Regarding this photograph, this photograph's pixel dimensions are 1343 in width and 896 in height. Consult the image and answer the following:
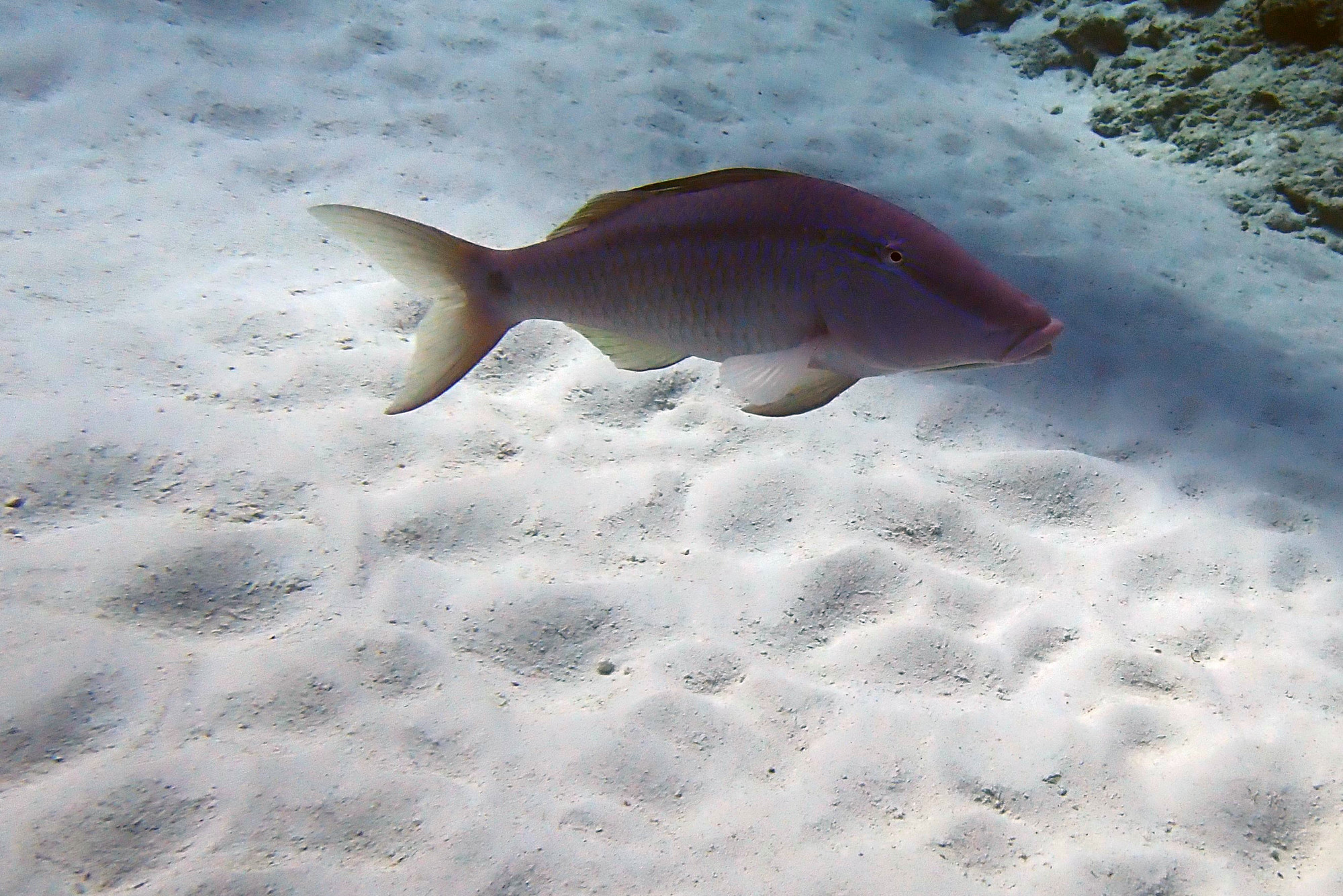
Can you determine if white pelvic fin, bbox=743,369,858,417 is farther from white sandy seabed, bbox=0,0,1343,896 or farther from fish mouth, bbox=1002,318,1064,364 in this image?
white sandy seabed, bbox=0,0,1343,896

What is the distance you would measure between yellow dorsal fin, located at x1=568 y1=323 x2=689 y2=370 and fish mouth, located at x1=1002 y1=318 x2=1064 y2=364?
0.69 m

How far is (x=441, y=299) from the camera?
1.92 meters

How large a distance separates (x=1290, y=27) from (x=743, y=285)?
5.40 m

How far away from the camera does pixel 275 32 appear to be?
4.59m

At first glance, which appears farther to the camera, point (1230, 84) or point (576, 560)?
point (1230, 84)

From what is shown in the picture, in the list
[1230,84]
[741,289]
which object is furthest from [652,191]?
[1230,84]

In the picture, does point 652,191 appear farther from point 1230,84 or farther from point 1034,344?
point 1230,84

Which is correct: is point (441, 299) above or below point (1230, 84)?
below

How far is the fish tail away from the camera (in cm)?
186

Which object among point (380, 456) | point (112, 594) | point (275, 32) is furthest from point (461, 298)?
point (275, 32)

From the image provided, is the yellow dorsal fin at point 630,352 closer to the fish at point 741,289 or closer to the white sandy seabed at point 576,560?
the fish at point 741,289

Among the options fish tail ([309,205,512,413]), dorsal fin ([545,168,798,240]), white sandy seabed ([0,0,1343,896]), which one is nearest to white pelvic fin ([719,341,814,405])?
dorsal fin ([545,168,798,240])

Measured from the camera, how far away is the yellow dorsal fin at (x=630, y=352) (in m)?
1.87

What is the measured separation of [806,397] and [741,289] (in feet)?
0.83
